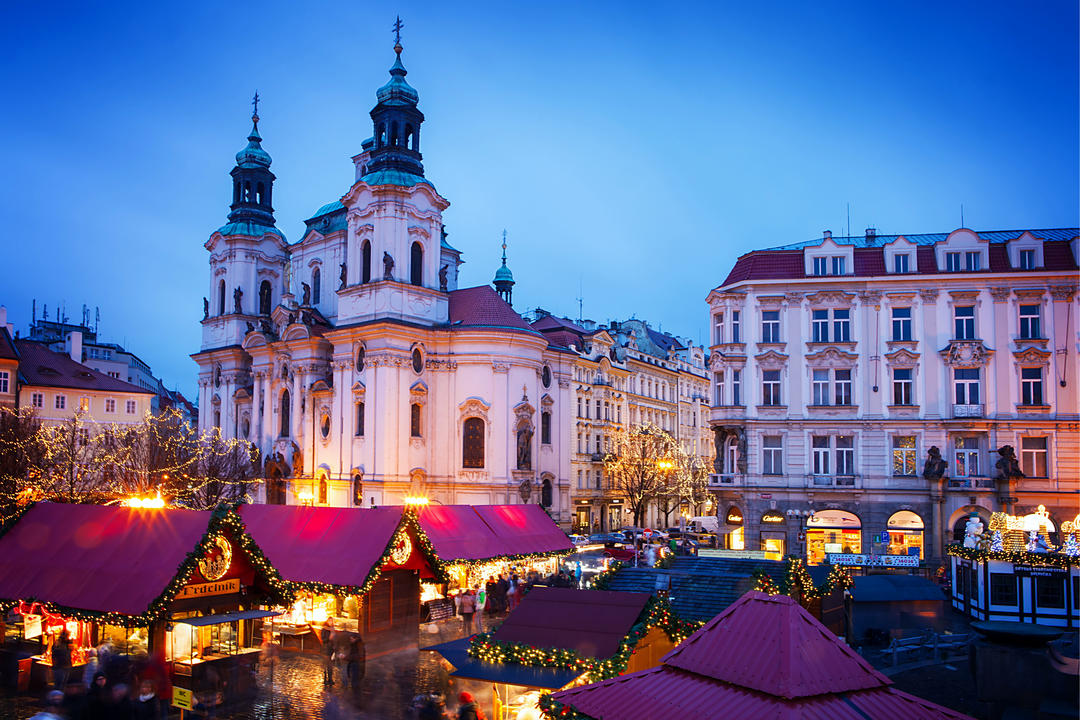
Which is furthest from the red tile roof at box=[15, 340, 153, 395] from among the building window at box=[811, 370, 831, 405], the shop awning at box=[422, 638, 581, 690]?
the shop awning at box=[422, 638, 581, 690]

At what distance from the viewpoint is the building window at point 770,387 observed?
38769mm

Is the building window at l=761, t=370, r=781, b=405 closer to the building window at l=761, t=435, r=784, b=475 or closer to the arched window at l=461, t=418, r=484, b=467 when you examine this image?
the building window at l=761, t=435, r=784, b=475

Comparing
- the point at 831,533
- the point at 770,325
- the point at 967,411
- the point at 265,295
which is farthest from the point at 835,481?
the point at 265,295

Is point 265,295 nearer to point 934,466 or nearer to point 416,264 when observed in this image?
point 416,264

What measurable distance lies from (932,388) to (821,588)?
61.8 ft

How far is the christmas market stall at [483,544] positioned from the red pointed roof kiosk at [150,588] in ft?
28.8

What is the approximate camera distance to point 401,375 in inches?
1971

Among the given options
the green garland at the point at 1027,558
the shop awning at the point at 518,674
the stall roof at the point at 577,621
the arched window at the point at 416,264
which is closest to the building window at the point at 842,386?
the green garland at the point at 1027,558

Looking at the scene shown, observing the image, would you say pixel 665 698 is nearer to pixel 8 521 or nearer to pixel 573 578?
pixel 8 521

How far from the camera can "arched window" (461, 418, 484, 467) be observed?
5122 centimetres

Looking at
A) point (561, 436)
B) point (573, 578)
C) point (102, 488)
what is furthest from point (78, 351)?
point (573, 578)

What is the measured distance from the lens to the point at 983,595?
25.6m

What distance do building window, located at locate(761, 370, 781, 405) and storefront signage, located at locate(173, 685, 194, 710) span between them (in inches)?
1100

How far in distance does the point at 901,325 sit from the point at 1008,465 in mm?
6861
